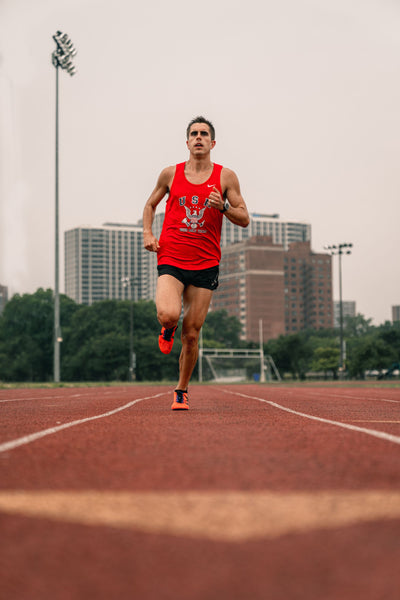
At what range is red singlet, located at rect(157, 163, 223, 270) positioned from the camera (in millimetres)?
6902

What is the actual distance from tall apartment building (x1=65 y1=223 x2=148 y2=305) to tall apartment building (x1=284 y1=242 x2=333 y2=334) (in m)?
37.0

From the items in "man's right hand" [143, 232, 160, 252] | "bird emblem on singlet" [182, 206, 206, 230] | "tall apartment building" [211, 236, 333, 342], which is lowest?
"man's right hand" [143, 232, 160, 252]

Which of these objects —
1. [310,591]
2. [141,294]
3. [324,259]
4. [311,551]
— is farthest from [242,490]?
[324,259]

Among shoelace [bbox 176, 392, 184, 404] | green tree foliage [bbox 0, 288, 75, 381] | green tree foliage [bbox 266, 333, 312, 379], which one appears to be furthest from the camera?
green tree foliage [bbox 266, 333, 312, 379]

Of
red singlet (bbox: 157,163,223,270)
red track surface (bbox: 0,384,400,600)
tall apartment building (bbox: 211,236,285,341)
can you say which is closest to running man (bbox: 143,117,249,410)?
red singlet (bbox: 157,163,223,270)

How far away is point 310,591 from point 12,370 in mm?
67327

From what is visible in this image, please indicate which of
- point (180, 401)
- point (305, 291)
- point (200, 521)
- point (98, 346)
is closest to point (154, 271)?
point (305, 291)

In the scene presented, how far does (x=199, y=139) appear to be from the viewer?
7105mm

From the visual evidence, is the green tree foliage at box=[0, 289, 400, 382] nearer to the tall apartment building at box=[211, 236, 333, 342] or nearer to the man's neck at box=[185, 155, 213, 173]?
the man's neck at box=[185, 155, 213, 173]

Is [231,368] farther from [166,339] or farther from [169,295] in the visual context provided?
[169,295]

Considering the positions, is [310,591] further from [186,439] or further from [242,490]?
[186,439]

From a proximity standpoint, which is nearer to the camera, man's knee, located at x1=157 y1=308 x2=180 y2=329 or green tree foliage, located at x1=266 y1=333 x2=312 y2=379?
man's knee, located at x1=157 y1=308 x2=180 y2=329

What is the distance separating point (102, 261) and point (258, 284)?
45.1m

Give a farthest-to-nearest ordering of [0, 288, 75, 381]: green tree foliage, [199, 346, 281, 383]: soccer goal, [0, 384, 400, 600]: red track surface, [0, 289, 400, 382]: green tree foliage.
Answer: [0, 288, 75, 381]: green tree foliage, [0, 289, 400, 382]: green tree foliage, [199, 346, 281, 383]: soccer goal, [0, 384, 400, 600]: red track surface
